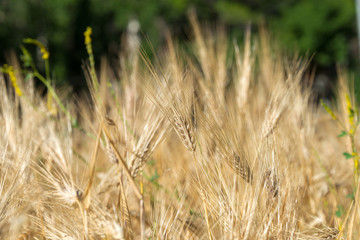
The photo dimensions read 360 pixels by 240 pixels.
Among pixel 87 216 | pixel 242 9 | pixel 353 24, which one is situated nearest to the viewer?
pixel 87 216

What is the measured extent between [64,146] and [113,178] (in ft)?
0.53

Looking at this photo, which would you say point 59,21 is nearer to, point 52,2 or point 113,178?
point 52,2

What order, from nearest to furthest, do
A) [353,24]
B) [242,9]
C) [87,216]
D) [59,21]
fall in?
[87,216] → [59,21] → [353,24] → [242,9]

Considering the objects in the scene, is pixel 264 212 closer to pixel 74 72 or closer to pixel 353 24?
pixel 74 72

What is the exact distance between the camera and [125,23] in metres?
11.6

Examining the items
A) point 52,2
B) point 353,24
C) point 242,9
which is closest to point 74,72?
point 52,2

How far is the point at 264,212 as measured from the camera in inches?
31.9

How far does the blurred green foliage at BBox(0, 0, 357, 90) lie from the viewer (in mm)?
9516

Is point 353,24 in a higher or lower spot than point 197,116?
lower

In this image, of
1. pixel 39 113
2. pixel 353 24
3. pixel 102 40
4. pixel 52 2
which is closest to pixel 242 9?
pixel 353 24

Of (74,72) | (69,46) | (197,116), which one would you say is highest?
(197,116)

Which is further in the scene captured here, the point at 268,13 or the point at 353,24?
the point at 268,13

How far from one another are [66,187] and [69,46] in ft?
32.5

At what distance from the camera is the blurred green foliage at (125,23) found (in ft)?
31.2
